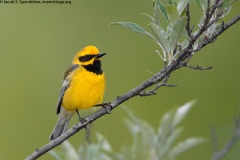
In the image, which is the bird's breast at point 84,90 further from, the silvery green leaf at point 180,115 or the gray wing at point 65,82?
the silvery green leaf at point 180,115

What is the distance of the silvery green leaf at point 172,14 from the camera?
2.61 meters

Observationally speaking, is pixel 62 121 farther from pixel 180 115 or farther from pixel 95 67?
pixel 180 115

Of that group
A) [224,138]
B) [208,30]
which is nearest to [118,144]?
[224,138]

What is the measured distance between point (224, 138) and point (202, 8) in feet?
13.3

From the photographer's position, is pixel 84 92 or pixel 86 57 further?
pixel 86 57

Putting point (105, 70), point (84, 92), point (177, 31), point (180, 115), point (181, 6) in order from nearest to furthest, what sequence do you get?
point (177, 31), point (181, 6), point (180, 115), point (84, 92), point (105, 70)

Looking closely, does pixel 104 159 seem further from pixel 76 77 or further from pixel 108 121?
pixel 108 121

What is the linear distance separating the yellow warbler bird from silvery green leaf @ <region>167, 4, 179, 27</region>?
1.74 metres

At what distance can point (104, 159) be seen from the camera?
3.49m

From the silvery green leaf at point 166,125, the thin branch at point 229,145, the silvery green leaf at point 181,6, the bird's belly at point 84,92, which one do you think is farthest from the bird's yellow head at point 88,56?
the silvery green leaf at point 181,6

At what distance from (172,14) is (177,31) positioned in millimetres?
76

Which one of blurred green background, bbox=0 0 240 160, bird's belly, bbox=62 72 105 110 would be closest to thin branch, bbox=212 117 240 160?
bird's belly, bbox=62 72 105 110

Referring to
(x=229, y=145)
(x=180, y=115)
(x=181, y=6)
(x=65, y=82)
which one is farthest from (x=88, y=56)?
(x=181, y=6)

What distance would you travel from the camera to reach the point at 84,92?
4.39m
